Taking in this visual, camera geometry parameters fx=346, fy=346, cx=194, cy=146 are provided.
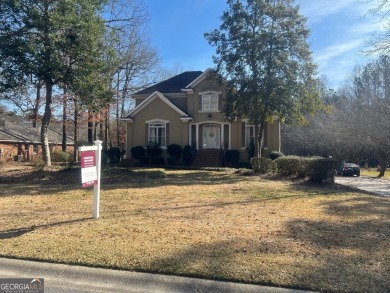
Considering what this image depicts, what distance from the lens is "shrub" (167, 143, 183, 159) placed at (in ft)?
83.7

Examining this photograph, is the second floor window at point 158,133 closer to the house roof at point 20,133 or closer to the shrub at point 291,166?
the shrub at point 291,166

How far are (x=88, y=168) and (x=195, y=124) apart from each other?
1925 centimetres

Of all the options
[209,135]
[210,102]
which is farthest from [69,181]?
[210,102]

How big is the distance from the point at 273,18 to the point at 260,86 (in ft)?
13.1

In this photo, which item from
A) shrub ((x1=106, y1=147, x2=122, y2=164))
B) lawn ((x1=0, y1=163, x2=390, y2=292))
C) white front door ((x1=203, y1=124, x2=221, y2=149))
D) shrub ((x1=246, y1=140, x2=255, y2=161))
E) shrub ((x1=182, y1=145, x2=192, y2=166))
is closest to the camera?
lawn ((x1=0, y1=163, x2=390, y2=292))

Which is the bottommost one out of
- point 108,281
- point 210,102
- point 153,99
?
point 108,281

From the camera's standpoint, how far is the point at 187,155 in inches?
992

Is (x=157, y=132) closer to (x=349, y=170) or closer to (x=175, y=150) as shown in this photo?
(x=175, y=150)

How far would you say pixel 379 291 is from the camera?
4125mm

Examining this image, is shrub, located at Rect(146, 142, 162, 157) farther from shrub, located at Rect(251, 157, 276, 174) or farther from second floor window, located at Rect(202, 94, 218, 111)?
shrub, located at Rect(251, 157, 276, 174)

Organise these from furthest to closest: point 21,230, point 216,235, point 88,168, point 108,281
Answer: point 88,168 < point 21,230 < point 216,235 < point 108,281

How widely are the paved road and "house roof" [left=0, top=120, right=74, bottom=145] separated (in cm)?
3486

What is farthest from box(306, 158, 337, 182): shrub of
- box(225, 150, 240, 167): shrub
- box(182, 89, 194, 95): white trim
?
box(182, 89, 194, 95): white trim

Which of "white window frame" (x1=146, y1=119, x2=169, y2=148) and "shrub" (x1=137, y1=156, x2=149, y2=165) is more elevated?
"white window frame" (x1=146, y1=119, x2=169, y2=148)
